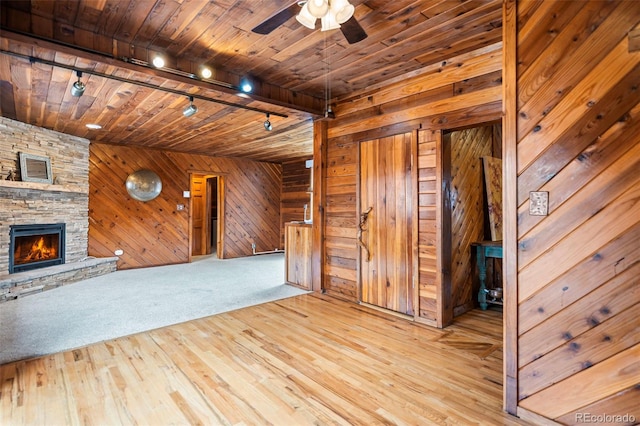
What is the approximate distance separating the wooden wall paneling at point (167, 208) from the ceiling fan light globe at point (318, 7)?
581cm

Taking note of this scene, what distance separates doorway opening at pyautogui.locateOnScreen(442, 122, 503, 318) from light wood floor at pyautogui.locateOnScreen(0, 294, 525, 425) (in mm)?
548

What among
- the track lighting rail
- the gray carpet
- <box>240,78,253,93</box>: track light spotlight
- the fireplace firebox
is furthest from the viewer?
the fireplace firebox

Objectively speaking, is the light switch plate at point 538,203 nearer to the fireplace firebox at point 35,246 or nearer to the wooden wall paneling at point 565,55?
the wooden wall paneling at point 565,55

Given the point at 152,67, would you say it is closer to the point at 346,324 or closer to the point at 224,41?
the point at 224,41

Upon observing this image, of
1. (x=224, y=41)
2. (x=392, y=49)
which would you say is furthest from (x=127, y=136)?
(x=392, y=49)

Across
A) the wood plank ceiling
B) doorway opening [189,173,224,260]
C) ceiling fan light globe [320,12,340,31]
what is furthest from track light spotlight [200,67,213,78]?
doorway opening [189,173,224,260]

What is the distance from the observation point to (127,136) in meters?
5.49

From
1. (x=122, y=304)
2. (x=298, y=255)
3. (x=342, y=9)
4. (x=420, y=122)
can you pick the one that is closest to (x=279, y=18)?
(x=342, y=9)

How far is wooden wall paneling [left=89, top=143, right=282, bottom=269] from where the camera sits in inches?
235

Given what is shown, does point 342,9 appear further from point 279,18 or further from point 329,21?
point 279,18

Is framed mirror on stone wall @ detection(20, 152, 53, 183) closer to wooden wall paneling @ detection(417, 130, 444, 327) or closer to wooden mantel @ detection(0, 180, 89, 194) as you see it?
wooden mantel @ detection(0, 180, 89, 194)

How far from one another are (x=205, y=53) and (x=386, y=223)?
2.56m

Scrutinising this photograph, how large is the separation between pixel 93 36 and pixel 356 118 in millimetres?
2729

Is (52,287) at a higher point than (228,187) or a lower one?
lower
